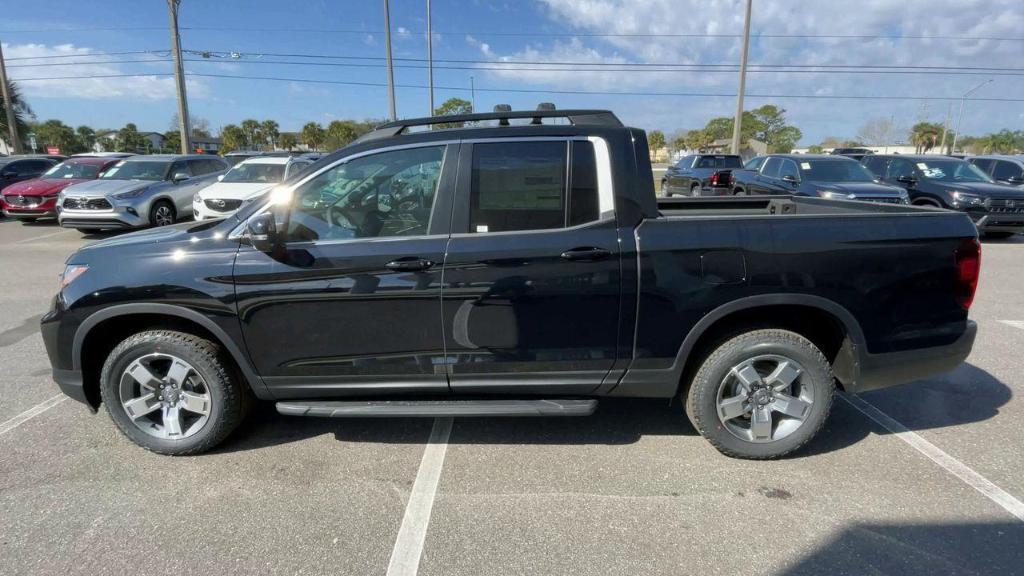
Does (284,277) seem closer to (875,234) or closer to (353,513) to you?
(353,513)

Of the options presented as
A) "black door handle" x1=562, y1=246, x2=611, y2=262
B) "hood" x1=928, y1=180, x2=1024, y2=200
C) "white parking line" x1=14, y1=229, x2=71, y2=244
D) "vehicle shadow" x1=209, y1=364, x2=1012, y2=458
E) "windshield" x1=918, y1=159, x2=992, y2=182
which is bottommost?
"vehicle shadow" x1=209, y1=364, x2=1012, y2=458

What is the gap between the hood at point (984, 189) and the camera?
35.7 ft

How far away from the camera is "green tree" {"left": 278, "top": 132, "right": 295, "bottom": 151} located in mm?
76000

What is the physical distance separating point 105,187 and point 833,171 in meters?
15.0

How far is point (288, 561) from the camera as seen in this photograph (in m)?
2.43

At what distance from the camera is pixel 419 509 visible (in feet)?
9.12

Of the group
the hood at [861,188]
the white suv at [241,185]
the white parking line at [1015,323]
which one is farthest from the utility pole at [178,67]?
the white parking line at [1015,323]

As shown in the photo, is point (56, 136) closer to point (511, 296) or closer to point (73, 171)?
→ point (73, 171)

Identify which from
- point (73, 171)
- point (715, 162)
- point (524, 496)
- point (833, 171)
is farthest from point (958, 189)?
point (73, 171)

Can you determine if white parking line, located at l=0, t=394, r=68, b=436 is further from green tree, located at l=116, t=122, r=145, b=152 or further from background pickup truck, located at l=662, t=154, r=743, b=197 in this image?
green tree, located at l=116, t=122, r=145, b=152

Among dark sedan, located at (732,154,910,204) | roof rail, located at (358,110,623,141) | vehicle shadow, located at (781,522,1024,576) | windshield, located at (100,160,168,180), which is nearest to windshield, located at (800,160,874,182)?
dark sedan, located at (732,154,910,204)

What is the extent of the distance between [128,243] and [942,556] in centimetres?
450

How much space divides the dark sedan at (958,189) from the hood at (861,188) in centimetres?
226

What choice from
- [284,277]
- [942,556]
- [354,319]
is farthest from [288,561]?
[942,556]
